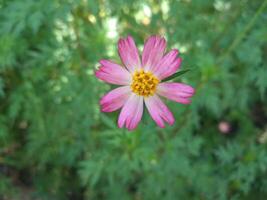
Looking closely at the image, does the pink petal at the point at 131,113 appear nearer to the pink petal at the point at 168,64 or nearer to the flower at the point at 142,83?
the flower at the point at 142,83

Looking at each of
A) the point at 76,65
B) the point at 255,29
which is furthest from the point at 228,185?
the point at 76,65

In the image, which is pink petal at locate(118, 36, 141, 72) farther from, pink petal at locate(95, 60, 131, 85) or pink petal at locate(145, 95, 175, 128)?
pink petal at locate(145, 95, 175, 128)

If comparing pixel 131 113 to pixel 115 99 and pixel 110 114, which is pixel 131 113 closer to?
pixel 115 99

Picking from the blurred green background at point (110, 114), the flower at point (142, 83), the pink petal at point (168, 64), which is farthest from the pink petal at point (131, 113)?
the blurred green background at point (110, 114)

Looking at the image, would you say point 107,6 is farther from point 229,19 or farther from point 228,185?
point 228,185

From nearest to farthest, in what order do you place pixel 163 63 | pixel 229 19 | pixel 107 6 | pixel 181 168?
pixel 163 63, pixel 107 6, pixel 181 168, pixel 229 19

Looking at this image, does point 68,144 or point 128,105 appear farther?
point 68,144
